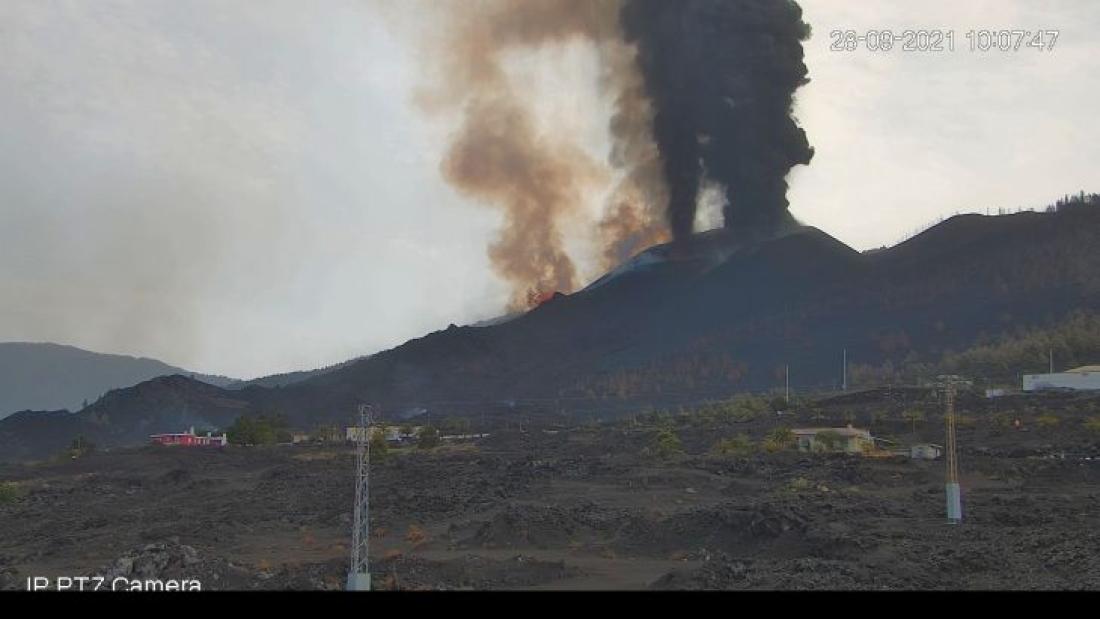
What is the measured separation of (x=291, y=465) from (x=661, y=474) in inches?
1055

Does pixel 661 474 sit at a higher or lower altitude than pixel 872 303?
lower

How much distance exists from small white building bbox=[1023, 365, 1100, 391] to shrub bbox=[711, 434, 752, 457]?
3009 centimetres

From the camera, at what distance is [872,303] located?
14125cm

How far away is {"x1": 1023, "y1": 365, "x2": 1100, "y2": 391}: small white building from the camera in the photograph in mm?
77500

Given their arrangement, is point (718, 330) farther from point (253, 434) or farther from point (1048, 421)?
point (1048, 421)

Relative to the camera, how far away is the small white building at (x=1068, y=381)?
254 feet

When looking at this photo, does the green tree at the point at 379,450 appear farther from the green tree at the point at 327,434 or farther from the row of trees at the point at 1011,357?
the row of trees at the point at 1011,357

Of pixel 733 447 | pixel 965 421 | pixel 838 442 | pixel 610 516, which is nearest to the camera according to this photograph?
pixel 610 516

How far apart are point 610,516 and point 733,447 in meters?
26.9

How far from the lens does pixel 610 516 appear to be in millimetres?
33781

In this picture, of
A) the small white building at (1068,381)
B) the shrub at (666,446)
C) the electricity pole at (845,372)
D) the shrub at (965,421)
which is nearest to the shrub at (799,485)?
the shrub at (666,446)

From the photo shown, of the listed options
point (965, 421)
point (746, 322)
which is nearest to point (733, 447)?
point (965, 421)
